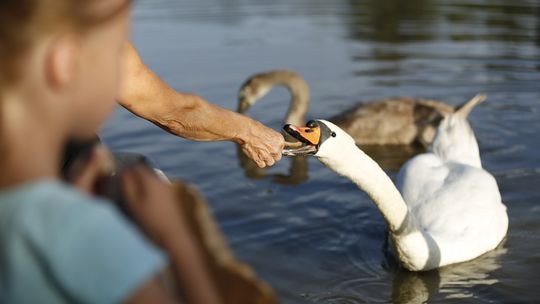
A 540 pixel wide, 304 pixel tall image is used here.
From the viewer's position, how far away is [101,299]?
5.08ft

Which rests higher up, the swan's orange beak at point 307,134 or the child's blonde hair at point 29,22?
the child's blonde hair at point 29,22

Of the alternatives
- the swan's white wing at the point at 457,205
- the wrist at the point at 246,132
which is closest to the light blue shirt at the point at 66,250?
the wrist at the point at 246,132

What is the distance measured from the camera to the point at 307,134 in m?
5.72

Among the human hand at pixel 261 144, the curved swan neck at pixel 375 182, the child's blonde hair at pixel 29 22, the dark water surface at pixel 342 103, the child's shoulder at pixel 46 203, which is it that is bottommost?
the dark water surface at pixel 342 103

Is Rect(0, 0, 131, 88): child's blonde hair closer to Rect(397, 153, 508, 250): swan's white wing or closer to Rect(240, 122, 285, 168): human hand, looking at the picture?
Rect(240, 122, 285, 168): human hand

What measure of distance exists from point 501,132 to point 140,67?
7.06 metres

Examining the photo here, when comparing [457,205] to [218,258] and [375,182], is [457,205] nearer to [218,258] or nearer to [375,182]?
[375,182]

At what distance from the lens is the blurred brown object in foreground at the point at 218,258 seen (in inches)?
71.0

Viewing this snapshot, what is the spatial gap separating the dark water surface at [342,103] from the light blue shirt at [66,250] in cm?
423

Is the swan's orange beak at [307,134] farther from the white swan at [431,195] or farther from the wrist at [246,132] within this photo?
the wrist at [246,132]

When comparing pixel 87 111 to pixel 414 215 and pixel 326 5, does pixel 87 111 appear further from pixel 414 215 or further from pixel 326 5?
pixel 326 5

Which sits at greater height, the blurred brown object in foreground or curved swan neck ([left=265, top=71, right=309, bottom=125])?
the blurred brown object in foreground

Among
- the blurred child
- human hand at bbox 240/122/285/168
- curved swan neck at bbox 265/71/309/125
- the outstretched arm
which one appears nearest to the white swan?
human hand at bbox 240/122/285/168

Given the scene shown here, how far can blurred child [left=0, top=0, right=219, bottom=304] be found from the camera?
1538 millimetres
